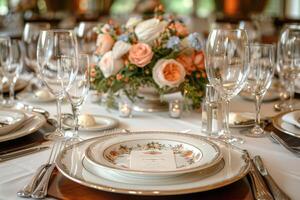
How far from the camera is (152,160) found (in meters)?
0.97

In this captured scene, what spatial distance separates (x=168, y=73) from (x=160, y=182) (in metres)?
0.67

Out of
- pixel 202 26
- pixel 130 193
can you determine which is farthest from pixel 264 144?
pixel 202 26

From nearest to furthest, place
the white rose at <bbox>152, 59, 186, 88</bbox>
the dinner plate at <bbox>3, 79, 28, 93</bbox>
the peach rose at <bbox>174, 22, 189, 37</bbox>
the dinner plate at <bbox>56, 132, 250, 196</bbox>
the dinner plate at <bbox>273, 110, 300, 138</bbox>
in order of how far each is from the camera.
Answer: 1. the dinner plate at <bbox>56, 132, 250, 196</bbox>
2. the dinner plate at <bbox>273, 110, 300, 138</bbox>
3. the white rose at <bbox>152, 59, 186, 88</bbox>
4. the peach rose at <bbox>174, 22, 189, 37</bbox>
5. the dinner plate at <bbox>3, 79, 28, 93</bbox>

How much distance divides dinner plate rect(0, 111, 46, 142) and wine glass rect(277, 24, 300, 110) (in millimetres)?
822

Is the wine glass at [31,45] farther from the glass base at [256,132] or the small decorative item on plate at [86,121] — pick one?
the glass base at [256,132]

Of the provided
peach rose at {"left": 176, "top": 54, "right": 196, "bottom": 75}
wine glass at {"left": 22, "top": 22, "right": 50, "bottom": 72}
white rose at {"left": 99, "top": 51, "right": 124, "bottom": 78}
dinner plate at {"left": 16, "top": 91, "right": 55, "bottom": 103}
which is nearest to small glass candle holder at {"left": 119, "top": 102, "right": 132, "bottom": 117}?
white rose at {"left": 99, "top": 51, "right": 124, "bottom": 78}

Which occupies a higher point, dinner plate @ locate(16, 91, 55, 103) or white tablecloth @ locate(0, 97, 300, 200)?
dinner plate @ locate(16, 91, 55, 103)

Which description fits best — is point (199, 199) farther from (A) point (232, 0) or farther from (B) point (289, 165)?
(A) point (232, 0)

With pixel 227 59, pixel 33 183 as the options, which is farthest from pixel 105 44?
pixel 33 183

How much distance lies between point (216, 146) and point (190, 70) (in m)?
0.56

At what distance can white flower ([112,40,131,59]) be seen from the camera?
1514 mm

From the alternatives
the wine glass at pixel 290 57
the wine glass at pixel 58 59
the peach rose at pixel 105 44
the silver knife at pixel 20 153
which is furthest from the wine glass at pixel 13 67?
the wine glass at pixel 290 57

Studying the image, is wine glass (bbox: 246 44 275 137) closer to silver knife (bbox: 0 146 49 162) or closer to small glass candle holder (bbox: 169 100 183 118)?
small glass candle holder (bbox: 169 100 183 118)

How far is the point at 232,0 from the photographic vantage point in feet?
31.7
